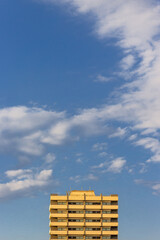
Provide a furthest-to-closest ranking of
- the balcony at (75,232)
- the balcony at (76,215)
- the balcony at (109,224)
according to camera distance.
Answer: the balcony at (76,215), the balcony at (109,224), the balcony at (75,232)

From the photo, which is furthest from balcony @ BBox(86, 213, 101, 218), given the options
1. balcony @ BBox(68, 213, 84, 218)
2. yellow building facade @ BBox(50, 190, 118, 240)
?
balcony @ BBox(68, 213, 84, 218)

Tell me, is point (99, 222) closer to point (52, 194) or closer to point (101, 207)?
point (101, 207)

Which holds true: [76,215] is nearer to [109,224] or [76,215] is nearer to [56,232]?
[56,232]

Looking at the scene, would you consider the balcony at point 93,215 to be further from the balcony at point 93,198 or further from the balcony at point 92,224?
the balcony at point 93,198

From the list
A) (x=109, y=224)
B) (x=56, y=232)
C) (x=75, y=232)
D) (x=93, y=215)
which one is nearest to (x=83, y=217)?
(x=93, y=215)

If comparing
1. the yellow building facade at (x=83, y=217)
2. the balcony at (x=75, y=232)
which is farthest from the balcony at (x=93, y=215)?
the balcony at (x=75, y=232)

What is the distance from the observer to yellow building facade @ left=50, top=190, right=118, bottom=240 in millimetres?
154875

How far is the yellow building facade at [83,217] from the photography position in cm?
15488

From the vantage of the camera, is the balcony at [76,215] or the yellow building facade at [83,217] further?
the balcony at [76,215]

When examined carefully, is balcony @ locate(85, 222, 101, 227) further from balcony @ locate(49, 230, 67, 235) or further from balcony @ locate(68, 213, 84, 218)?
balcony @ locate(49, 230, 67, 235)

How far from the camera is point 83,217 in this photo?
15688 cm

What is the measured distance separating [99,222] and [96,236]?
586 centimetres

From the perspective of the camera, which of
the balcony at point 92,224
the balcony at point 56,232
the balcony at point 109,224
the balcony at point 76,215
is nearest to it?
the balcony at point 56,232

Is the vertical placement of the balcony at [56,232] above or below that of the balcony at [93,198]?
below
